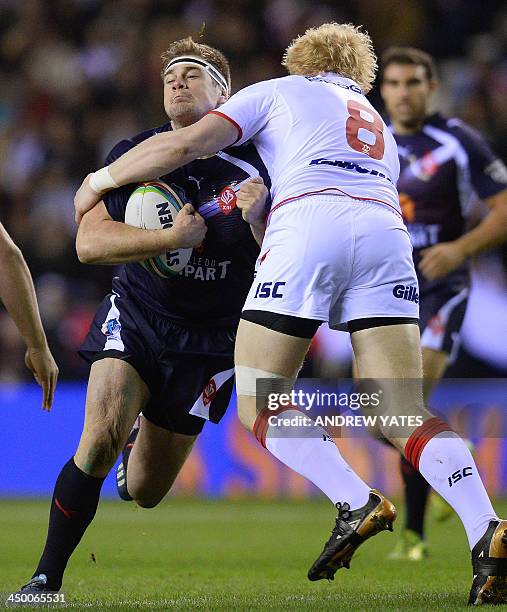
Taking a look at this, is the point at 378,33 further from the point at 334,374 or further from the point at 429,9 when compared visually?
the point at 334,374

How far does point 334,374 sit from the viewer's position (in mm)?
11562

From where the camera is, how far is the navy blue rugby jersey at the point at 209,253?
4.93 meters

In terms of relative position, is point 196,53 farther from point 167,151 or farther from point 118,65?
point 118,65

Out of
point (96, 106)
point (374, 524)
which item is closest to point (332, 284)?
point (374, 524)

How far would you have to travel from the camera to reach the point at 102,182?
15.3 feet

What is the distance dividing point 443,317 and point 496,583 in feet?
12.5

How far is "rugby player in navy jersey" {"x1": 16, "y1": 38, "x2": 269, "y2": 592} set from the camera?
461 centimetres

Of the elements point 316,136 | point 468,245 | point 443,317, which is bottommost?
point 443,317

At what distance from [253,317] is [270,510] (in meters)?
5.96

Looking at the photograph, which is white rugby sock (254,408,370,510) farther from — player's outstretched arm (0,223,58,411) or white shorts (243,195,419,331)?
player's outstretched arm (0,223,58,411)

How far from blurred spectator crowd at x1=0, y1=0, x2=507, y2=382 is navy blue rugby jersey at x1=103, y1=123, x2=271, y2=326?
24.4ft

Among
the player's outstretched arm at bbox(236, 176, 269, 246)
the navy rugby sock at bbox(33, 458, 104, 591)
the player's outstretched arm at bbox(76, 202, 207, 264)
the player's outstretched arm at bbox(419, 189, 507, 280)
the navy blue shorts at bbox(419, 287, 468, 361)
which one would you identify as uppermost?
the player's outstretched arm at bbox(236, 176, 269, 246)

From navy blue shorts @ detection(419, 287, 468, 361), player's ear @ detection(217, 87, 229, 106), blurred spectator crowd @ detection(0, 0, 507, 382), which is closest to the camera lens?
player's ear @ detection(217, 87, 229, 106)

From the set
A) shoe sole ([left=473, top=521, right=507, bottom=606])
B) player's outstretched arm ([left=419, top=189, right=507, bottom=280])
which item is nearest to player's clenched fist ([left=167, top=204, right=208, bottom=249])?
shoe sole ([left=473, top=521, right=507, bottom=606])
